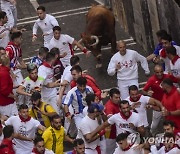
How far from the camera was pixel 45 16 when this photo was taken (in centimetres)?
1952

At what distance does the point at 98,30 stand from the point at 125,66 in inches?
140

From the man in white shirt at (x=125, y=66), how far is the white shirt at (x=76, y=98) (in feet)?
4.60

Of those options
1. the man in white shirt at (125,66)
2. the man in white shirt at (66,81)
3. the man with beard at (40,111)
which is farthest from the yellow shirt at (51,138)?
the man in white shirt at (125,66)

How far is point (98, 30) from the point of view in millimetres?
19984

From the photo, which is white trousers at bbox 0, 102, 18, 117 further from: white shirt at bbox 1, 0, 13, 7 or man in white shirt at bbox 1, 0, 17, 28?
white shirt at bbox 1, 0, 13, 7

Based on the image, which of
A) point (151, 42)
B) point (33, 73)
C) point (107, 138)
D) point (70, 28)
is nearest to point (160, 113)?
point (107, 138)

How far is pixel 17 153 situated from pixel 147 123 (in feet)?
9.08

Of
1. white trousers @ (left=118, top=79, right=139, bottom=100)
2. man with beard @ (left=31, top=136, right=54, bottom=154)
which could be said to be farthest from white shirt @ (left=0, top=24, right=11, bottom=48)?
man with beard @ (left=31, top=136, right=54, bottom=154)

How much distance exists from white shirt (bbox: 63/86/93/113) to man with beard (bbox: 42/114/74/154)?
3.45ft

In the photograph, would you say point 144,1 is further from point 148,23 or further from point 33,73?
point 33,73

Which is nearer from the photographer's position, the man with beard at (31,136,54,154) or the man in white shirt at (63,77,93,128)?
the man with beard at (31,136,54,154)

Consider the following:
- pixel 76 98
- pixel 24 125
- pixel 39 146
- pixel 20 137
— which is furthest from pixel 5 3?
pixel 39 146

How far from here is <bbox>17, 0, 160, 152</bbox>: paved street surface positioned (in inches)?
774

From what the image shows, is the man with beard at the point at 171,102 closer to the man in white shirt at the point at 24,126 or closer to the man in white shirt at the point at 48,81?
the man in white shirt at the point at 24,126
